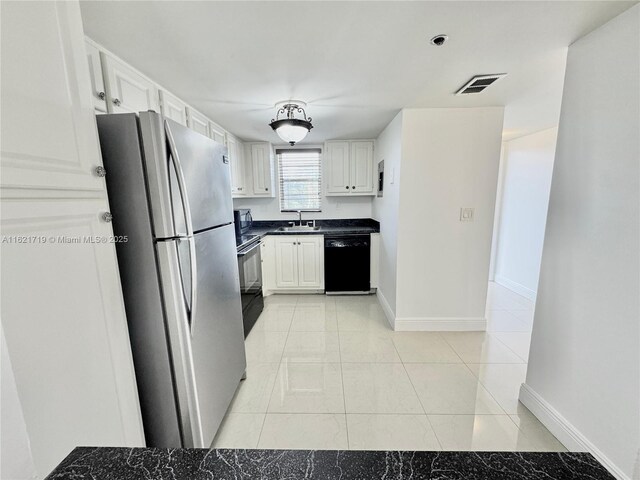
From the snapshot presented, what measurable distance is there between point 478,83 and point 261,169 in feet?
9.29

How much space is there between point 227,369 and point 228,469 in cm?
129

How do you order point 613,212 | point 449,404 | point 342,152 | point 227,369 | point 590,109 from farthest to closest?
point 342,152, point 449,404, point 227,369, point 590,109, point 613,212

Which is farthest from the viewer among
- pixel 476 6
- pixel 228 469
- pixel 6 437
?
pixel 476 6

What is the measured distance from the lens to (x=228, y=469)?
513 millimetres

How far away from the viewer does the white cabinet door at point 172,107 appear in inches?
74.5

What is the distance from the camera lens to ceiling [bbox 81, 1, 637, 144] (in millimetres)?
1161

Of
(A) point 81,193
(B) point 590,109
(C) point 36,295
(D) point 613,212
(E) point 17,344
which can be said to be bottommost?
(E) point 17,344

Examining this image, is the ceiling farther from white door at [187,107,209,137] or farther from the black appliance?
the black appliance

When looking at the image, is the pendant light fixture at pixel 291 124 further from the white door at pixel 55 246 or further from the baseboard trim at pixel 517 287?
the baseboard trim at pixel 517 287

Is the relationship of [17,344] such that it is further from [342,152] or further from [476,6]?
[342,152]

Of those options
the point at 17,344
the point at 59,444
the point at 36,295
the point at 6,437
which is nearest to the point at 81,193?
the point at 36,295

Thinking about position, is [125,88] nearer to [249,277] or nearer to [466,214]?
[249,277]

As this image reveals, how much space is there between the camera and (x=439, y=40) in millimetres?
1374

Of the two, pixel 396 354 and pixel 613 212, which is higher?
pixel 613 212
